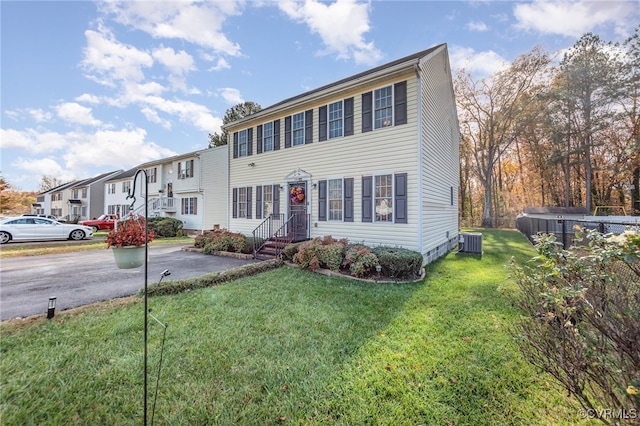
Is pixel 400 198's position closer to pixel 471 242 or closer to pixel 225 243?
pixel 471 242

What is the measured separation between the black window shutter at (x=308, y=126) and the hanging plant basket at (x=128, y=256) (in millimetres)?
8365

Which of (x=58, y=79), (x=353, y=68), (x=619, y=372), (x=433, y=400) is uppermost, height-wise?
(x=353, y=68)

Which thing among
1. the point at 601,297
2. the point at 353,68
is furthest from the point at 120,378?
the point at 353,68

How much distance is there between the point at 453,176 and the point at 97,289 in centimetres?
1435

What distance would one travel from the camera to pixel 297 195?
1034cm

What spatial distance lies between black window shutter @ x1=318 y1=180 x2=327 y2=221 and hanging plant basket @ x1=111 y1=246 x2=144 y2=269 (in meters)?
7.30

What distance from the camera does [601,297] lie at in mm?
2203

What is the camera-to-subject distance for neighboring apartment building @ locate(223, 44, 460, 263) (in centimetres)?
791

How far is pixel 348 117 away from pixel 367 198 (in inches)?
118

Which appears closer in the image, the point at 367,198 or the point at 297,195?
the point at 367,198

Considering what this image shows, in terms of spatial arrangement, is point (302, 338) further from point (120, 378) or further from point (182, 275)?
point (182, 275)

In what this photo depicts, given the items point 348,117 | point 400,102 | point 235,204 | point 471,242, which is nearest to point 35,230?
point 235,204

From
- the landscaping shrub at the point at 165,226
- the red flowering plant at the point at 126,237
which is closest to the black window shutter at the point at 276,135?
the red flowering plant at the point at 126,237

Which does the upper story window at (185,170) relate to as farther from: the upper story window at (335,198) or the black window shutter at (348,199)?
the black window shutter at (348,199)
